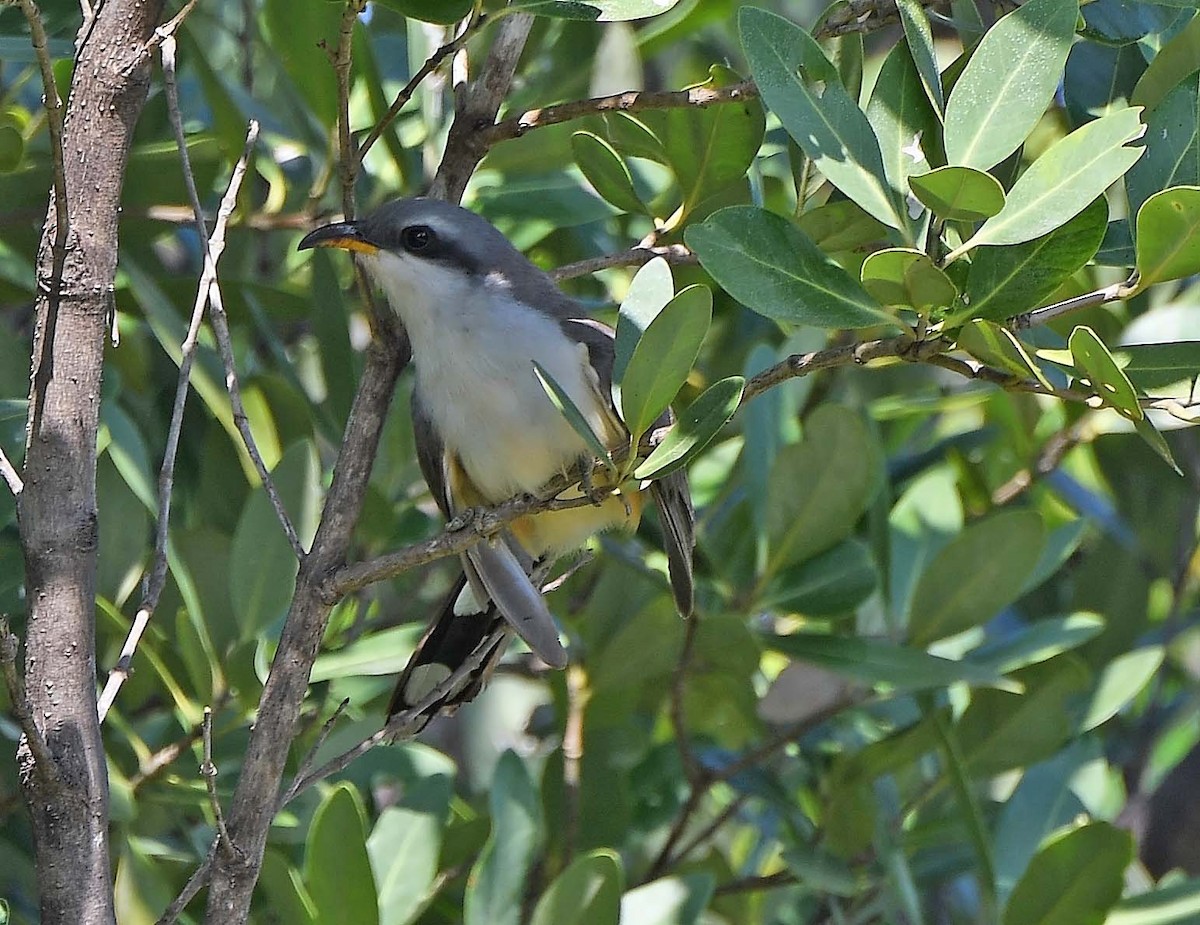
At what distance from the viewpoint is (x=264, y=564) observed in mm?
3139

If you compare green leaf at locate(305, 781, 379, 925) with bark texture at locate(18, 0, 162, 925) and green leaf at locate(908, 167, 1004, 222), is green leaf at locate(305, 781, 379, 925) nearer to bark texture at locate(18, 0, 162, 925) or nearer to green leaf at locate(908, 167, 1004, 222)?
bark texture at locate(18, 0, 162, 925)

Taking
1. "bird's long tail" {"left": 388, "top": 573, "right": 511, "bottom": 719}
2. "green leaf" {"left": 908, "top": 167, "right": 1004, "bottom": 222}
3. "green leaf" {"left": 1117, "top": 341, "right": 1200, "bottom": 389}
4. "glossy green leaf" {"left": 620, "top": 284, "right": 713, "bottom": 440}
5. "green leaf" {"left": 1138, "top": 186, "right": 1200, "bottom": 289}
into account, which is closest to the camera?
"green leaf" {"left": 908, "top": 167, "right": 1004, "bottom": 222}

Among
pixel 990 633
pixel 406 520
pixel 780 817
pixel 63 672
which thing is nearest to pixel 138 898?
pixel 63 672

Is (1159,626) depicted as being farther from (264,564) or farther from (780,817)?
(264,564)

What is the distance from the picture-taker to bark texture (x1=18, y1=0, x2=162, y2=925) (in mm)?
2107

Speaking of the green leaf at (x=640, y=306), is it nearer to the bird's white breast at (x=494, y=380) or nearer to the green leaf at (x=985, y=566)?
the bird's white breast at (x=494, y=380)

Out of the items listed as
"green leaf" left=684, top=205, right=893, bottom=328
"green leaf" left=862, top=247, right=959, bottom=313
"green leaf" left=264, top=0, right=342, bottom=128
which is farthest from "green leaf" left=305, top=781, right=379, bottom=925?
"green leaf" left=264, top=0, right=342, bottom=128

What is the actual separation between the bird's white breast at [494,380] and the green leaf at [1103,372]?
1.56m

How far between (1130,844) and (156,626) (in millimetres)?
2252

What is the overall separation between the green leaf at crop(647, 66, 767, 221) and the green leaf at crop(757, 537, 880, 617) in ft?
3.39

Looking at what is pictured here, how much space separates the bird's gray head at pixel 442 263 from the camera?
3561 mm

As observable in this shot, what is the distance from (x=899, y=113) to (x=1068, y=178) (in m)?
0.36

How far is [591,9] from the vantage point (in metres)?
2.40

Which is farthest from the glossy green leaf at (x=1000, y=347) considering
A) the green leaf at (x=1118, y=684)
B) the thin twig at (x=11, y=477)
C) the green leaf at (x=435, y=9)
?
the green leaf at (x=1118, y=684)
